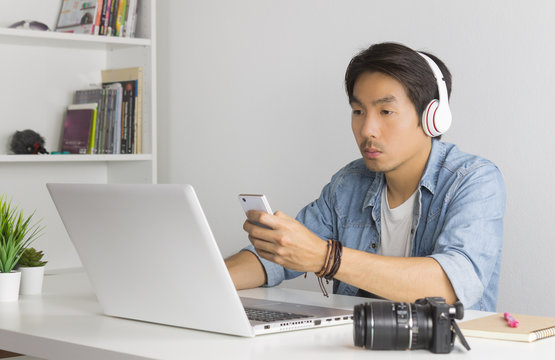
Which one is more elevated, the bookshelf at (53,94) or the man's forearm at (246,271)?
the bookshelf at (53,94)

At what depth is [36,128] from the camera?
3.06m

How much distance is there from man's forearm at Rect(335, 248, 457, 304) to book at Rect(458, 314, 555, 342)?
0.16 metres

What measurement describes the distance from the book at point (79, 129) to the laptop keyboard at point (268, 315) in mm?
1765

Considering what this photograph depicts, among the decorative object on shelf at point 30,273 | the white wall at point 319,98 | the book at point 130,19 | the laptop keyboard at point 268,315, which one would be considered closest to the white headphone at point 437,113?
the white wall at point 319,98

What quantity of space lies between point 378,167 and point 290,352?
30.2 inches

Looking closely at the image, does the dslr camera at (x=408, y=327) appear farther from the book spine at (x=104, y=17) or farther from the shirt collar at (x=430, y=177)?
the book spine at (x=104, y=17)

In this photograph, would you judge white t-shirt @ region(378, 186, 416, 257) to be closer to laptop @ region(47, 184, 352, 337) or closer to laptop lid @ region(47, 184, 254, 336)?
laptop @ region(47, 184, 352, 337)

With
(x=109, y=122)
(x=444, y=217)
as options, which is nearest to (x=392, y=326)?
(x=444, y=217)

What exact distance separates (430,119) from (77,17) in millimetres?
1721

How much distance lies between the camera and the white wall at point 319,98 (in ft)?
7.04

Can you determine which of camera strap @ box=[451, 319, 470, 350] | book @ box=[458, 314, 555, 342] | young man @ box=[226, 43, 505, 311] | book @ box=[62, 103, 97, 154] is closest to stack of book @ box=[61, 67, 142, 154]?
book @ box=[62, 103, 97, 154]

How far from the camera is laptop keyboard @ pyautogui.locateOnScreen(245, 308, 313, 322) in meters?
1.35

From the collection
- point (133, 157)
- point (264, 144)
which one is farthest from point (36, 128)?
point (264, 144)

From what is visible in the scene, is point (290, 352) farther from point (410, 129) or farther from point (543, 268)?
point (543, 268)
